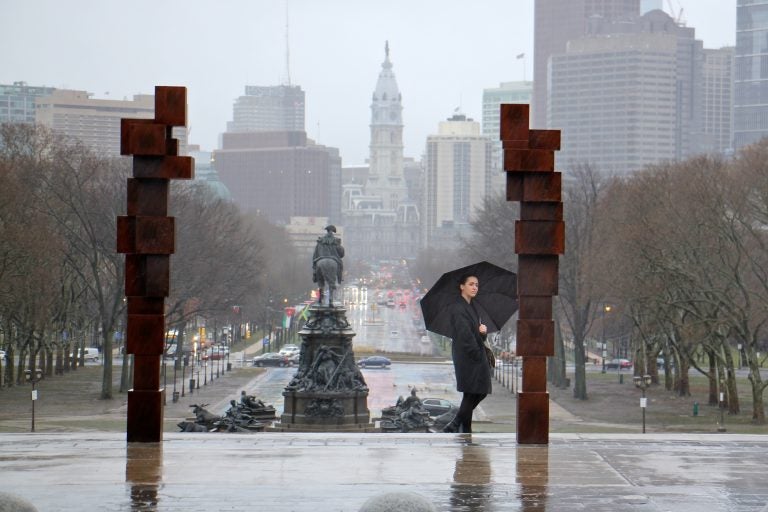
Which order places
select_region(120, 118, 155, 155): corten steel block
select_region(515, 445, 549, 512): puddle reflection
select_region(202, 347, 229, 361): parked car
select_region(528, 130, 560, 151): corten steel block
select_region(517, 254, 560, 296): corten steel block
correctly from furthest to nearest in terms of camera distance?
select_region(202, 347, 229, 361): parked car
select_region(517, 254, 560, 296): corten steel block
select_region(528, 130, 560, 151): corten steel block
select_region(120, 118, 155, 155): corten steel block
select_region(515, 445, 549, 512): puddle reflection

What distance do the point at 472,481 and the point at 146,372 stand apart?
604cm

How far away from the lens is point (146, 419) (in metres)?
22.5

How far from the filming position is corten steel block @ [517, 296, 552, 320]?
22984 millimetres

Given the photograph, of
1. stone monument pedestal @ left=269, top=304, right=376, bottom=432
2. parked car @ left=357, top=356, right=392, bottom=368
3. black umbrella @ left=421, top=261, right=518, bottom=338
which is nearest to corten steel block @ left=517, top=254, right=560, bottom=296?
black umbrella @ left=421, top=261, right=518, bottom=338

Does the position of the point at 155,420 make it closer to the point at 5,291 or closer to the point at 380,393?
the point at 5,291

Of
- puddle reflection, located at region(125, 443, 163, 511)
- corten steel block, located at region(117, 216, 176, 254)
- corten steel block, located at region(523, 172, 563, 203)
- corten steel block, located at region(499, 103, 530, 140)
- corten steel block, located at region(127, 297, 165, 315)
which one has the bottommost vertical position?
puddle reflection, located at region(125, 443, 163, 511)

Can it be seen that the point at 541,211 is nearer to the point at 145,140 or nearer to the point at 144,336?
the point at 145,140

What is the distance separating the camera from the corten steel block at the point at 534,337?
2288cm

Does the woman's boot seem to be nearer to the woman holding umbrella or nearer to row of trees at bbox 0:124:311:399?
the woman holding umbrella

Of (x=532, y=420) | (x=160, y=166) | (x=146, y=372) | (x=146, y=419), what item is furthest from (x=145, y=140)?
(x=532, y=420)

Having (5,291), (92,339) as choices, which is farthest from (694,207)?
(92,339)

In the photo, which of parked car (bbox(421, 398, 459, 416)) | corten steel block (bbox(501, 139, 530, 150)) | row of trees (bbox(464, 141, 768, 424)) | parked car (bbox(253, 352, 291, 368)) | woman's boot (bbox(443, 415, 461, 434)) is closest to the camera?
corten steel block (bbox(501, 139, 530, 150))

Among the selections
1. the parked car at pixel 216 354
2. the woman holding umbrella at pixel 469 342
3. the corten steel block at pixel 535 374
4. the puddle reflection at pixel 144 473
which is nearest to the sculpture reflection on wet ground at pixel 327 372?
the woman holding umbrella at pixel 469 342

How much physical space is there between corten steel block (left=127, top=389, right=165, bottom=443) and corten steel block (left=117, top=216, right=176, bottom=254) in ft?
6.50
